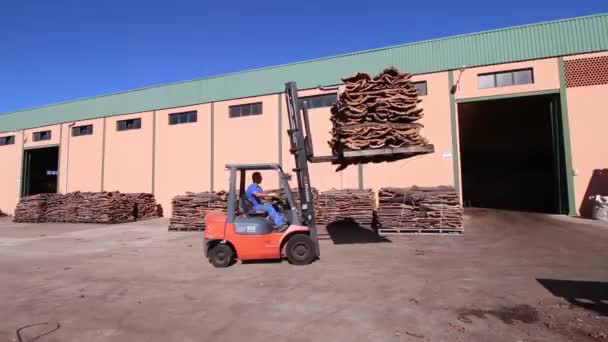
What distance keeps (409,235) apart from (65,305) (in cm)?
1025

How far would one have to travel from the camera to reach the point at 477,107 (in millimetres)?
22797

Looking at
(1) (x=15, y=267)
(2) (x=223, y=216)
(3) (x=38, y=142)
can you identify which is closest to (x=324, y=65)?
(2) (x=223, y=216)

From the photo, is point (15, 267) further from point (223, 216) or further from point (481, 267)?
point (481, 267)

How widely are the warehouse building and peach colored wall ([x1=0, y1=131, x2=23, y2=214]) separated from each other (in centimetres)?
14

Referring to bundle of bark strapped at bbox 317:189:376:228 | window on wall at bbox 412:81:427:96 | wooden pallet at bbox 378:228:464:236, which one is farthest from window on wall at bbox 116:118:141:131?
wooden pallet at bbox 378:228:464:236

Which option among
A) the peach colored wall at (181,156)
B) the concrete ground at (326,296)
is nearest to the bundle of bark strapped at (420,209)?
the concrete ground at (326,296)

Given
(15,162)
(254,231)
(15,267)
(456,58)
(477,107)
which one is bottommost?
(15,267)

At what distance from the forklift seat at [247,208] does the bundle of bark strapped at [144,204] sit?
16461mm

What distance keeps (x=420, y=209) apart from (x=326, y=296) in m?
8.39

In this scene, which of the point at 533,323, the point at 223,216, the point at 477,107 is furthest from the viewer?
the point at 477,107

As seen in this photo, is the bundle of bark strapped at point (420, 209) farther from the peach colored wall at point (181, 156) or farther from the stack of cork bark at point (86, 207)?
the stack of cork bark at point (86, 207)

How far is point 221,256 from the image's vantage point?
7.50 metres

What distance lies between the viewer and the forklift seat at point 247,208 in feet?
25.0

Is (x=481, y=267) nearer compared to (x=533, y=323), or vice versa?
(x=533, y=323)
